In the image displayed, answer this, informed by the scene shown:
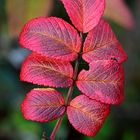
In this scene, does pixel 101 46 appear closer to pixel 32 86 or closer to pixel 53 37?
pixel 53 37

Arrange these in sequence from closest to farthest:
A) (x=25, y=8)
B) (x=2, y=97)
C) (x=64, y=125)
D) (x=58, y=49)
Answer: (x=58, y=49)
(x=25, y=8)
(x=64, y=125)
(x=2, y=97)

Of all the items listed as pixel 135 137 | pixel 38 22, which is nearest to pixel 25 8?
pixel 38 22

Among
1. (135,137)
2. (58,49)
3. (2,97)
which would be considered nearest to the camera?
(58,49)

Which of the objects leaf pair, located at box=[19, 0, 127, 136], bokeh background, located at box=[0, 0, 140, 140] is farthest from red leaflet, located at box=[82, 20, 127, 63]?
bokeh background, located at box=[0, 0, 140, 140]

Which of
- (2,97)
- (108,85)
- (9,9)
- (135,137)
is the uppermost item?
(108,85)

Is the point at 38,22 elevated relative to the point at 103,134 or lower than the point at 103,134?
elevated

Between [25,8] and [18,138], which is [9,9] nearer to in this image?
[25,8]

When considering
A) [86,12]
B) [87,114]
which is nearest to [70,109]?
[87,114]

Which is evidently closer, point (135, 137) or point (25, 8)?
point (25, 8)
